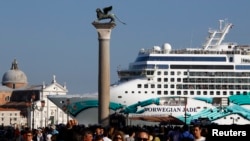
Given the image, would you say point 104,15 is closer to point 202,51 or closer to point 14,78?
point 202,51

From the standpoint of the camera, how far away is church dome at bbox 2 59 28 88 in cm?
11519

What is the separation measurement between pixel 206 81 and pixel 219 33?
6.79 m

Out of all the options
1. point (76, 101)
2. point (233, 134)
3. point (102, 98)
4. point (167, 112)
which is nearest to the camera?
point (233, 134)

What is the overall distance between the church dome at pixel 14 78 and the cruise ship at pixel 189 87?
65.1 meters

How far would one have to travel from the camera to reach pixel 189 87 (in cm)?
5062

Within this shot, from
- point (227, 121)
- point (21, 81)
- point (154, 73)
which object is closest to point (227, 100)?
point (227, 121)

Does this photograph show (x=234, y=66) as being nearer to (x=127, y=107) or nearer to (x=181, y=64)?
(x=181, y=64)

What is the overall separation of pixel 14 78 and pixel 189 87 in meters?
67.6

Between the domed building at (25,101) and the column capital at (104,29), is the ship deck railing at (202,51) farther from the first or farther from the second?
the domed building at (25,101)

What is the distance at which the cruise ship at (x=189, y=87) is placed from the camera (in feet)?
164

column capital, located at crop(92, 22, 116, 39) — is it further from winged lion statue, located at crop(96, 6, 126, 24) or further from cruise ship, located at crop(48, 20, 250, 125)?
cruise ship, located at crop(48, 20, 250, 125)

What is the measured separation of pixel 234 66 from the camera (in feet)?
166

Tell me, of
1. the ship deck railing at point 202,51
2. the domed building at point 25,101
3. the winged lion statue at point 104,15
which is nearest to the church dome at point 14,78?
the domed building at point 25,101

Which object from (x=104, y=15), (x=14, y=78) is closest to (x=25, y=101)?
(x=14, y=78)
